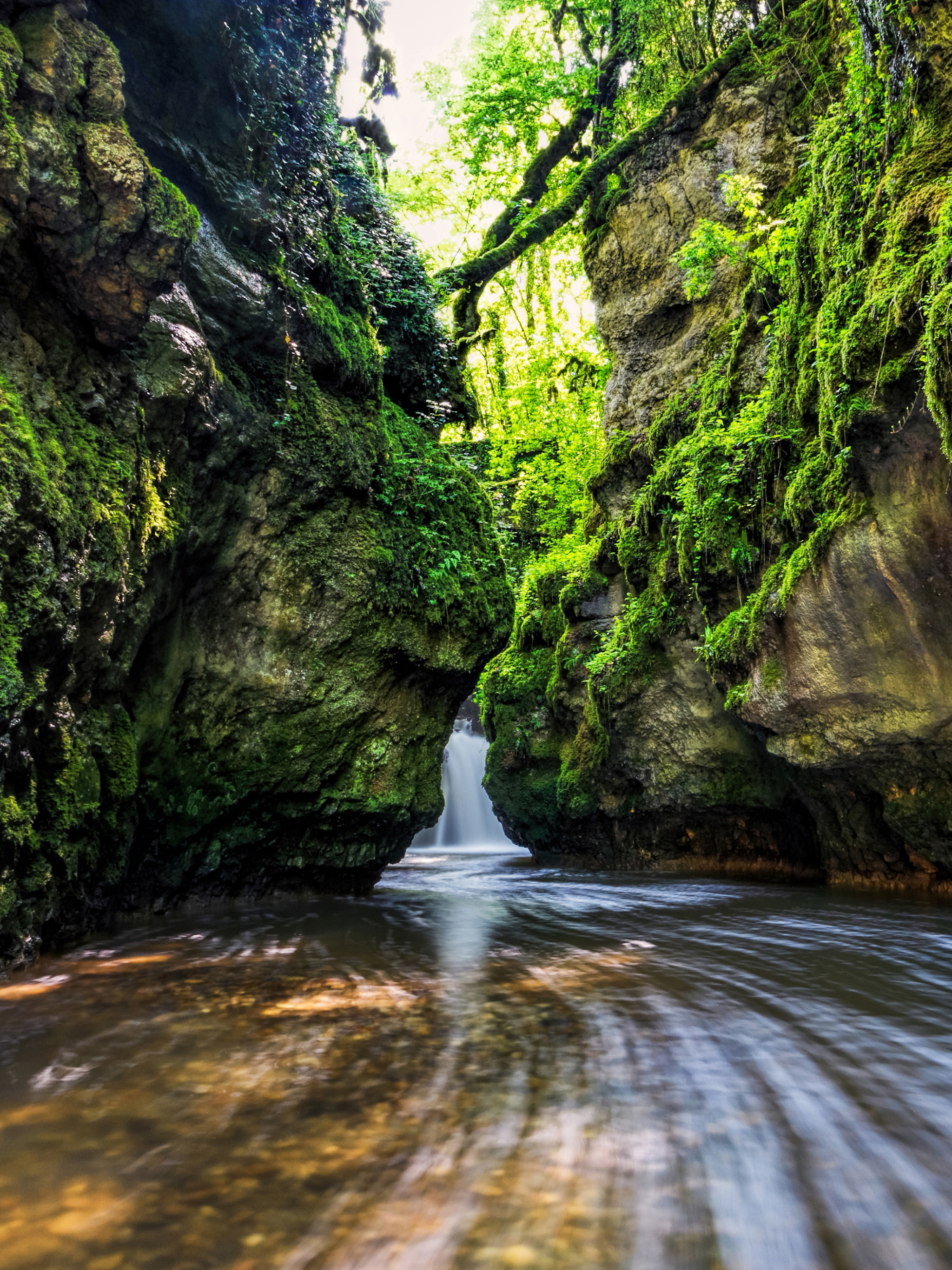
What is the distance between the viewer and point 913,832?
7.14m

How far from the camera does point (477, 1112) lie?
7.92ft

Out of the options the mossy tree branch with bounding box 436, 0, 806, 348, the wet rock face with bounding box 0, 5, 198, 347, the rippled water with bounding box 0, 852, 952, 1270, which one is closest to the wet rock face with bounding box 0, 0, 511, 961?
the wet rock face with bounding box 0, 5, 198, 347

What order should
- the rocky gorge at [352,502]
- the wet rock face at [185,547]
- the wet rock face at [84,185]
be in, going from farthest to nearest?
the rocky gorge at [352,502] < the wet rock face at [185,547] < the wet rock face at [84,185]

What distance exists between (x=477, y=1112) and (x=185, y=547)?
5023 millimetres

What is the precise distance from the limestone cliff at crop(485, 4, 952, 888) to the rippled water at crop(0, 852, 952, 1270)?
278 centimetres

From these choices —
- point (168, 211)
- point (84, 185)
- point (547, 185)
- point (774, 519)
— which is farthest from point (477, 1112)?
point (547, 185)

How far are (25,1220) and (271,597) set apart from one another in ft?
18.4

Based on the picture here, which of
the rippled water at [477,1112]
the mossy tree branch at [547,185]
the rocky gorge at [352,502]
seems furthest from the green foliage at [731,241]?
the rippled water at [477,1112]

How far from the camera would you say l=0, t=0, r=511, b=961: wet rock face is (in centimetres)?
417

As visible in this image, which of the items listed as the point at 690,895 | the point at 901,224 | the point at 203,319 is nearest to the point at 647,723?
the point at 690,895

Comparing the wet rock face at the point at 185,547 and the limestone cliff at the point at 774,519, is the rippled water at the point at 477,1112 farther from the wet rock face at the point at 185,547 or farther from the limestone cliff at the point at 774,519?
the limestone cliff at the point at 774,519

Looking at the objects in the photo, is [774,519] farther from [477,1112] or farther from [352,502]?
[477,1112]

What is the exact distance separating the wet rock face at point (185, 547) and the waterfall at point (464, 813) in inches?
405

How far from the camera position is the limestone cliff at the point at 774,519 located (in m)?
5.70
